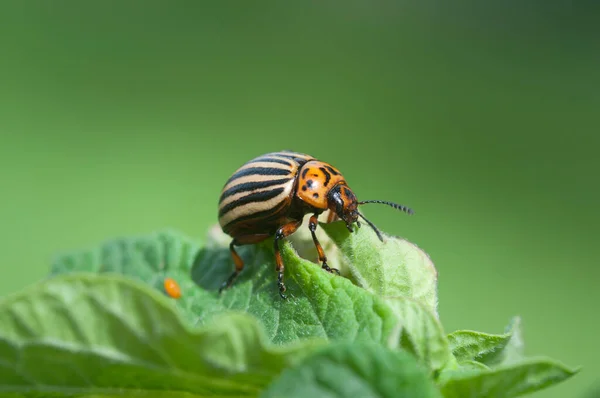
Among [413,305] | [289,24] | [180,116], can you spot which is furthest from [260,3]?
[413,305]

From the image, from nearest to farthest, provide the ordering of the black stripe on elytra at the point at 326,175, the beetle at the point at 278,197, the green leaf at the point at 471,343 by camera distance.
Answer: the green leaf at the point at 471,343, the beetle at the point at 278,197, the black stripe on elytra at the point at 326,175

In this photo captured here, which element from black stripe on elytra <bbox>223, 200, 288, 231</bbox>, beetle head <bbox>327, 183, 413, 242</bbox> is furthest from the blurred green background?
black stripe on elytra <bbox>223, 200, 288, 231</bbox>

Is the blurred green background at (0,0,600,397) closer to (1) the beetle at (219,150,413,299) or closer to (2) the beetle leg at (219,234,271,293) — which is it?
(1) the beetle at (219,150,413,299)

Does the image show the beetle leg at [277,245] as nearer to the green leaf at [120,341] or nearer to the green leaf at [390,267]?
the green leaf at [390,267]

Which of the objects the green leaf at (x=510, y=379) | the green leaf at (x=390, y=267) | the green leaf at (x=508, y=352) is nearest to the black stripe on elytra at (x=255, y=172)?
the green leaf at (x=390, y=267)

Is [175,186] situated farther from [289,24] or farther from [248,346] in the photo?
[248,346]
